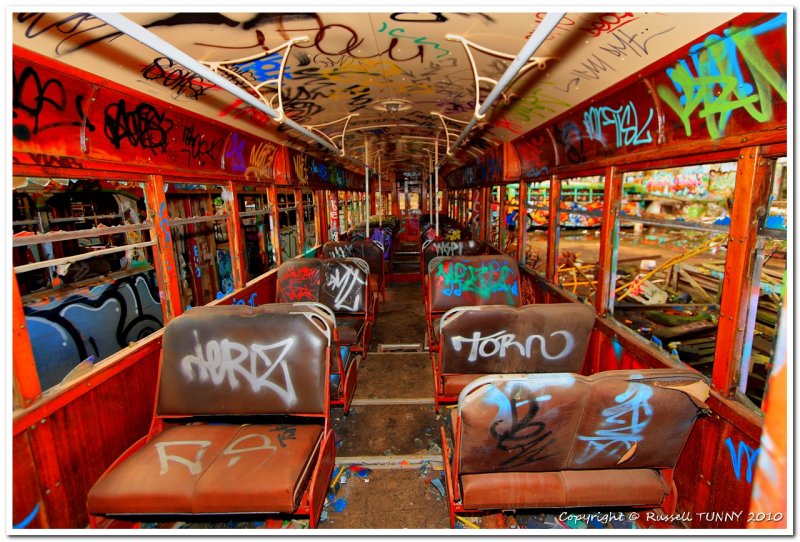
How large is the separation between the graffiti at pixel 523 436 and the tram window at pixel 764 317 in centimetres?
101

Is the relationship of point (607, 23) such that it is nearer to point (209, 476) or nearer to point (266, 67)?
point (266, 67)

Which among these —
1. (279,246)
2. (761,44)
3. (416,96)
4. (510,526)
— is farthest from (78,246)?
(761,44)

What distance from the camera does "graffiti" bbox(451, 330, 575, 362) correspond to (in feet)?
10.5

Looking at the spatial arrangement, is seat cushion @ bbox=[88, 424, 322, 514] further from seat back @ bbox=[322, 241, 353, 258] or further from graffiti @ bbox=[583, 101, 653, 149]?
seat back @ bbox=[322, 241, 353, 258]

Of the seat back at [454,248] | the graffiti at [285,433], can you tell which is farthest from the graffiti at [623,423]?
the seat back at [454,248]

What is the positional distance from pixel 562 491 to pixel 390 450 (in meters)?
1.71

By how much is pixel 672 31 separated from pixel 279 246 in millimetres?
6090

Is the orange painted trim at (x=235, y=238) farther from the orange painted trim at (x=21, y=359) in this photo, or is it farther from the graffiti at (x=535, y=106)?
the graffiti at (x=535, y=106)

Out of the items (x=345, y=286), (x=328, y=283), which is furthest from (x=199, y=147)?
(x=345, y=286)

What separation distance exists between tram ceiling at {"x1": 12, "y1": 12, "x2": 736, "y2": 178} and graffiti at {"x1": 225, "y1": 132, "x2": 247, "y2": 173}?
8.4 inches

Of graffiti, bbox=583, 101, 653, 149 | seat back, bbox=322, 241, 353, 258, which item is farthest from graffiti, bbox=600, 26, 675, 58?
seat back, bbox=322, 241, 353, 258

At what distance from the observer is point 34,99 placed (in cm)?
217

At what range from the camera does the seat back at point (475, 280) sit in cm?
506
